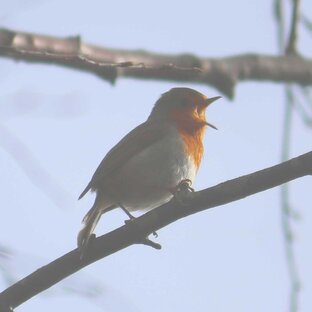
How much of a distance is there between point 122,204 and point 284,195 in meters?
1.43

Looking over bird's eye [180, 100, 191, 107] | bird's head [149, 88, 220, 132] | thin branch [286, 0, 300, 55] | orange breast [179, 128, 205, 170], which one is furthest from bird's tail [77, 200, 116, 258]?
thin branch [286, 0, 300, 55]

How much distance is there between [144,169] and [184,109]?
1.19 m

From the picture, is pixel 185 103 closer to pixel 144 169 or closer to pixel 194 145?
pixel 194 145

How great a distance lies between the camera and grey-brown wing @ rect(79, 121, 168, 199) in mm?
5480

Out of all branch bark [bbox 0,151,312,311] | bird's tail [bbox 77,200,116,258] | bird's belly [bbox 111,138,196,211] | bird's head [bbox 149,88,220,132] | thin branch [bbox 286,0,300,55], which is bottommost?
branch bark [bbox 0,151,312,311]

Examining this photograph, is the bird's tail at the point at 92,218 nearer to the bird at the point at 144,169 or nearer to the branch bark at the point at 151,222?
the bird at the point at 144,169

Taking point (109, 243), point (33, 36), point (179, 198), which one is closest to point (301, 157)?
point (179, 198)

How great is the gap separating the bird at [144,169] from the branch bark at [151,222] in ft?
4.29

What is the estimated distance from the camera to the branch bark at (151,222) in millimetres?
3227

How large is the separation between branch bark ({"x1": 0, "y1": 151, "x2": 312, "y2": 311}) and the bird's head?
2.47 m

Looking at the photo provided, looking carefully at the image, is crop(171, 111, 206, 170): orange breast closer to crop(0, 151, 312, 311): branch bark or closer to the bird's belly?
the bird's belly

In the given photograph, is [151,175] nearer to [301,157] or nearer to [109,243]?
[109,243]

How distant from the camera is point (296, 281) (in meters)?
4.31

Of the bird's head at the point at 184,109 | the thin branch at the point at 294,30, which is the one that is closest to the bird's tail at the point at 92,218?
the bird's head at the point at 184,109
